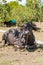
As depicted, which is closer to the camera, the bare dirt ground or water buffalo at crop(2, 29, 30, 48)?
the bare dirt ground

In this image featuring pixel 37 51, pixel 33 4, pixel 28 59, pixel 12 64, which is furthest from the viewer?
pixel 33 4

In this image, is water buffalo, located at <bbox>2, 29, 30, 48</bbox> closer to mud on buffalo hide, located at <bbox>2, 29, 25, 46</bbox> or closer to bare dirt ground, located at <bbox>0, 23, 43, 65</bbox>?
mud on buffalo hide, located at <bbox>2, 29, 25, 46</bbox>

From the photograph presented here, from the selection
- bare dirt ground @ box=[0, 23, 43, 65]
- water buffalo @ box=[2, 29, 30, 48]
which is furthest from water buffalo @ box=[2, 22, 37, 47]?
bare dirt ground @ box=[0, 23, 43, 65]

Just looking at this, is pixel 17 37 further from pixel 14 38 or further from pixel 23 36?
pixel 23 36

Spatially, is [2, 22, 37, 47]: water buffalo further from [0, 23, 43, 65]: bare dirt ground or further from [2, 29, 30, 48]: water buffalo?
[0, 23, 43, 65]: bare dirt ground

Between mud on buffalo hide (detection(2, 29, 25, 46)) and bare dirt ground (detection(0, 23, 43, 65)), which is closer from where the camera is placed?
bare dirt ground (detection(0, 23, 43, 65))

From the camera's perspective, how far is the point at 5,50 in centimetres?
848

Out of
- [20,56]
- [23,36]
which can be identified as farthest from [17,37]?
[20,56]

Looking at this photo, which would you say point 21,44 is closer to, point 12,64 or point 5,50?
point 5,50

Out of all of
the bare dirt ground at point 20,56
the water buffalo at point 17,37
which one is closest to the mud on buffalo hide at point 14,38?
the water buffalo at point 17,37

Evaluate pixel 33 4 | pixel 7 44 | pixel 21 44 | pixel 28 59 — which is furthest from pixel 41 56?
pixel 33 4

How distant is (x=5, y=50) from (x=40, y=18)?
Result: 804 inches

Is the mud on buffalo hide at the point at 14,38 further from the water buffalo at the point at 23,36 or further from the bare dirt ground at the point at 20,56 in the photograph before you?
the bare dirt ground at the point at 20,56

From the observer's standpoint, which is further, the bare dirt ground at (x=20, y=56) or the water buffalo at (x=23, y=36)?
the water buffalo at (x=23, y=36)
